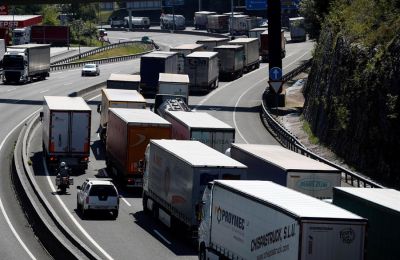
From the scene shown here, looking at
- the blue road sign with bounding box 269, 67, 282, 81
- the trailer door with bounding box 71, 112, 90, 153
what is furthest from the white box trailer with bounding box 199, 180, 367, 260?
the blue road sign with bounding box 269, 67, 282, 81

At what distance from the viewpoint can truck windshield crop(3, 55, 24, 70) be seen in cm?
9566

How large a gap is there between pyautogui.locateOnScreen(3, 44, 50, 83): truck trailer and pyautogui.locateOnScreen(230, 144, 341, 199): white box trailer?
196 feet

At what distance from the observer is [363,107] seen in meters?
53.5

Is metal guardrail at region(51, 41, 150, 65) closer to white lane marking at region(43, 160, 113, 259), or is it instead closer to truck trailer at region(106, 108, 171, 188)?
white lane marking at region(43, 160, 113, 259)

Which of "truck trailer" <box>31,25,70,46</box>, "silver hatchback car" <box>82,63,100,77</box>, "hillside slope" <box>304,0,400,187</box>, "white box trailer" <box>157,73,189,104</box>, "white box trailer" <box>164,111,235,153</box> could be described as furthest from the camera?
"truck trailer" <box>31,25,70,46</box>

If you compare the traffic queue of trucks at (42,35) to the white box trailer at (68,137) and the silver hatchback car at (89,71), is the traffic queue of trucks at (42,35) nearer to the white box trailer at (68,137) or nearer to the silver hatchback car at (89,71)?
the silver hatchback car at (89,71)

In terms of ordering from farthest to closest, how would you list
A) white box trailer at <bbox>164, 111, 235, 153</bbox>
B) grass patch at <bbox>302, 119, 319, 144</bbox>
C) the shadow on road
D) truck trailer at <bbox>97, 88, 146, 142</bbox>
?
grass patch at <bbox>302, 119, 319, 144</bbox>, truck trailer at <bbox>97, 88, 146, 142</bbox>, white box trailer at <bbox>164, 111, 235, 153</bbox>, the shadow on road

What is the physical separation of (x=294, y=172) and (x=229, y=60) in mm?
68127

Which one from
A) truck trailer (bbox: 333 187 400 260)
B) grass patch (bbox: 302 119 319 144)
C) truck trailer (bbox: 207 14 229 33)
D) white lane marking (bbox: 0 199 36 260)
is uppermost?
truck trailer (bbox: 333 187 400 260)

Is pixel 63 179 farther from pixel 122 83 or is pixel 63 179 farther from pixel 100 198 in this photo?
pixel 122 83

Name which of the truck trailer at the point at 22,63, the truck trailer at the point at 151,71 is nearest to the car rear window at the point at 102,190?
the truck trailer at the point at 151,71

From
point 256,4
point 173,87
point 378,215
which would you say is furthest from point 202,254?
point 256,4

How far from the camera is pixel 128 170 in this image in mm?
47844

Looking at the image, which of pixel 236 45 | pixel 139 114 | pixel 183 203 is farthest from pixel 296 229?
pixel 236 45
